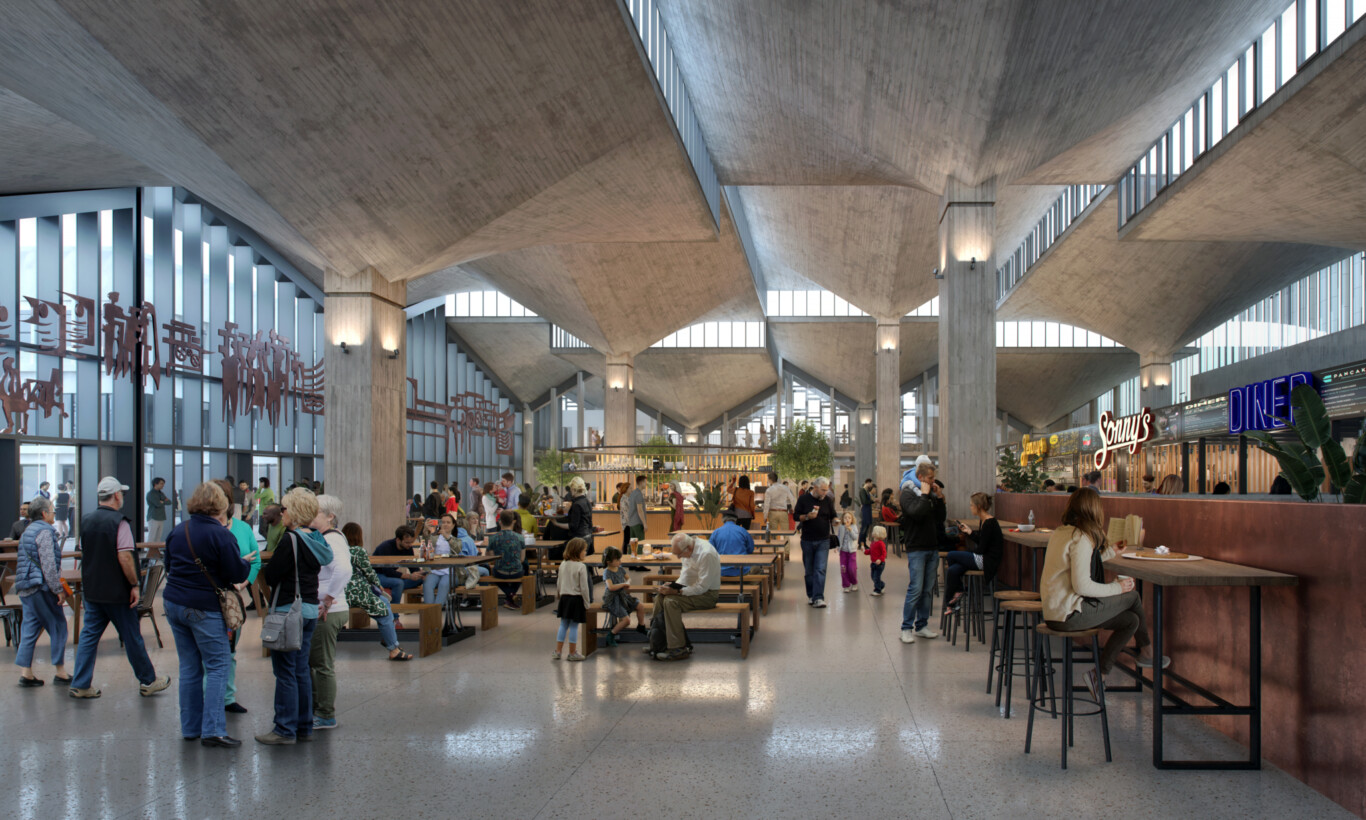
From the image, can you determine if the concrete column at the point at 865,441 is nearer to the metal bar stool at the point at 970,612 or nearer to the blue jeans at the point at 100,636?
the metal bar stool at the point at 970,612

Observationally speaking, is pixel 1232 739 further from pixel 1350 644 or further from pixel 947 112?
pixel 947 112

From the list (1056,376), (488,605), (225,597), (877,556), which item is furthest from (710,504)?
(1056,376)


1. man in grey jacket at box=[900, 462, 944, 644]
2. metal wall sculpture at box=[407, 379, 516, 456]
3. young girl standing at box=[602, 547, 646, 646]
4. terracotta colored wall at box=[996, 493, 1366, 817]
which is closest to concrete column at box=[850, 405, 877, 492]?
metal wall sculpture at box=[407, 379, 516, 456]

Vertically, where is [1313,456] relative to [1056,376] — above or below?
below

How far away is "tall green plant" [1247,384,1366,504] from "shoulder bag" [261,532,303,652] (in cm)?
507

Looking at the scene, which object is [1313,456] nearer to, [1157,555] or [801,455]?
[1157,555]

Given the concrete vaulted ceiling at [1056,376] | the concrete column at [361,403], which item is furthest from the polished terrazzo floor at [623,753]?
the concrete vaulted ceiling at [1056,376]

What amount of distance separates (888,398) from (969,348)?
13651mm

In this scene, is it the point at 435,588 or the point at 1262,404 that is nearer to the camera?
the point at 435,588

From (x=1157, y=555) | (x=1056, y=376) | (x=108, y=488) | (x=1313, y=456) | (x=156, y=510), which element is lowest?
(x=156, y=510)

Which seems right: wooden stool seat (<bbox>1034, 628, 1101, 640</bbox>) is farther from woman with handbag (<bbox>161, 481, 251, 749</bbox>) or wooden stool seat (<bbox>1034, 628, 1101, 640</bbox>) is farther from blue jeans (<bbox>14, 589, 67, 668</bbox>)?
blue jeans (<bbox>14, 589, 67, 668</bbox>)

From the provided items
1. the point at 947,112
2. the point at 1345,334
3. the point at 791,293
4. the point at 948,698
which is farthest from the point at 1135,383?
the point at 948,698

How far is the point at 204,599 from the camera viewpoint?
527 cm

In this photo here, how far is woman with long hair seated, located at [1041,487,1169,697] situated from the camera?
503 centimetres
